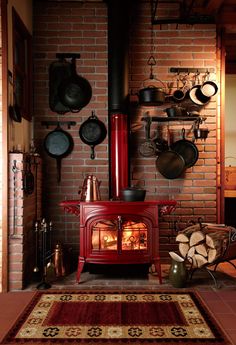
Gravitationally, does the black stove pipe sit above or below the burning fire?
above

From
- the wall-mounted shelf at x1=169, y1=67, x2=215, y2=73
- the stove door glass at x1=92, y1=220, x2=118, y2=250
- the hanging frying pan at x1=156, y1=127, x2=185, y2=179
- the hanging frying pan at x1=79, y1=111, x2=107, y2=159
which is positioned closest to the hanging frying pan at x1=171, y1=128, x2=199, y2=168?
the hanging frying pan at x1=156, y1=127, x2=185, y2=179

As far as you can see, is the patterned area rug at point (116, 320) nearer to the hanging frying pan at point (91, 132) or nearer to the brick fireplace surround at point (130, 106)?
the brick fireplace surround at point (130, 106)

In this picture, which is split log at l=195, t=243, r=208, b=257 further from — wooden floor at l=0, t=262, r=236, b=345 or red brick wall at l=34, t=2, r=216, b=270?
red brick wall at l=34, t=2, r=216, b=270

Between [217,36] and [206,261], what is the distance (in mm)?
2378

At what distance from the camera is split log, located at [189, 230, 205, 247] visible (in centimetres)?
340

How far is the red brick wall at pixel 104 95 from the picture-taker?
4.16 meters

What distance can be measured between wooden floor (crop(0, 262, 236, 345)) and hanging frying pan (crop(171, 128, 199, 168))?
43.2 inches

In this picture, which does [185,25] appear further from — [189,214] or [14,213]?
[14,213]

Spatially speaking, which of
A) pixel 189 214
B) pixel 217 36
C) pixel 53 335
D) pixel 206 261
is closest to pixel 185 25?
pixel 217 36

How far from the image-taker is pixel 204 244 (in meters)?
3.41

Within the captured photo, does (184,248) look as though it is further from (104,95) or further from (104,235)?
(104,95)

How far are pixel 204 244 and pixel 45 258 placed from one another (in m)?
1.44

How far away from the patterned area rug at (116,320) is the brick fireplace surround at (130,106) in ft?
3.70

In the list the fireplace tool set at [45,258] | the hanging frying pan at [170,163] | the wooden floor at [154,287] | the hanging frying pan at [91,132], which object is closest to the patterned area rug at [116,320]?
the wooden floor at [154,287]
